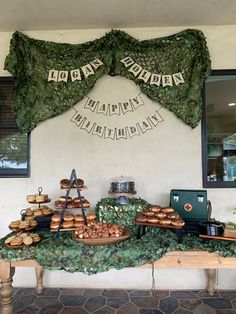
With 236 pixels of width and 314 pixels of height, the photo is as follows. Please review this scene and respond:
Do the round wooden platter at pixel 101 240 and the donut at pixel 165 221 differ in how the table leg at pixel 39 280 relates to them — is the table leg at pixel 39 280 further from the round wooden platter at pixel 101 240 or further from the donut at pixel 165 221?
the donut at pixel 165 221

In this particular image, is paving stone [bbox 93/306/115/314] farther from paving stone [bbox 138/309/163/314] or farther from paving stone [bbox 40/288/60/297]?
paving stone [bbox 40/288/60/297]

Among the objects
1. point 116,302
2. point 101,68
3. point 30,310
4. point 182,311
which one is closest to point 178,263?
point 182,311

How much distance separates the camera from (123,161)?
2846 mm

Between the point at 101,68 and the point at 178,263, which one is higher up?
the point at 101,68

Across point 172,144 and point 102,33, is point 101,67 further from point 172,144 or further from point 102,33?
point 172,144

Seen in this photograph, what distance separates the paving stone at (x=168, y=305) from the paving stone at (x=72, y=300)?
791 mm

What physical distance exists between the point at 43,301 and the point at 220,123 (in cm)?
271

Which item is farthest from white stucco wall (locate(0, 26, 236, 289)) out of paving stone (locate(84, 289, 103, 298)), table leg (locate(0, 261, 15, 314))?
table leg (locate(0, 261, 15, 314))

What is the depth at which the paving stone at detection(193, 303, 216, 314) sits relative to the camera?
92.3 inches

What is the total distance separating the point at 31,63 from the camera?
2.79 metres

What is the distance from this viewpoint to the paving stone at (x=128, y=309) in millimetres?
2354

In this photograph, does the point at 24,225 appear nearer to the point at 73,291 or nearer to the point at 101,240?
the point at 101,240

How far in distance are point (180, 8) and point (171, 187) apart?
1861 mm

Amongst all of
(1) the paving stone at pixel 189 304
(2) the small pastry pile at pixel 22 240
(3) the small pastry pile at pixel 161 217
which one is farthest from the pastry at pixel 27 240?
(1) the paving stone at pixel 189 304
